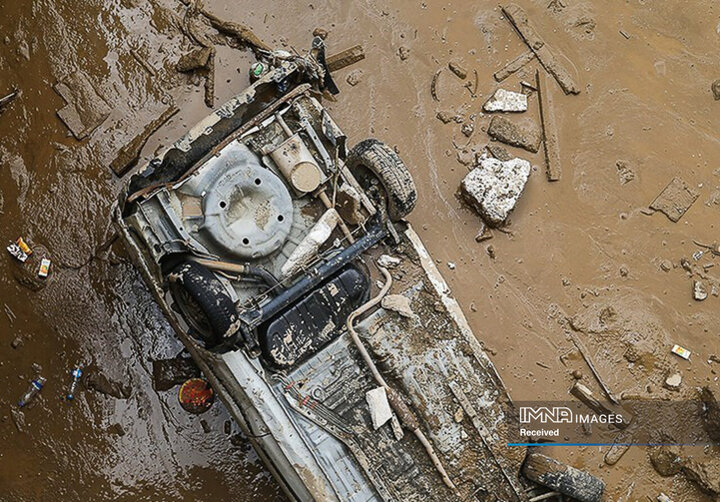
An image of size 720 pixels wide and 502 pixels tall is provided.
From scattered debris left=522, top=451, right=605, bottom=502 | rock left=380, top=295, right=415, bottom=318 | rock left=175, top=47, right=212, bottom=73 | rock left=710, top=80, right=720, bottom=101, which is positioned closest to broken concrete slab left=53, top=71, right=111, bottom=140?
rock left=175, top=47, right=212, bottom=73

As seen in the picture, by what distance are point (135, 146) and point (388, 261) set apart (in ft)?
9.04

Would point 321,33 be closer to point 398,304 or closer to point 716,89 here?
point 398,304

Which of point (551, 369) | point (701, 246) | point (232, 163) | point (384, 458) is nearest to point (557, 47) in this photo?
point (701, 246)

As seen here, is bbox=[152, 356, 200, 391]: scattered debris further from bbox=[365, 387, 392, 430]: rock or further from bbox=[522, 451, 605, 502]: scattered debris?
bbox=[522, 451, 605, 502]: scattered debris

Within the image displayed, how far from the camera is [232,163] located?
6098mm

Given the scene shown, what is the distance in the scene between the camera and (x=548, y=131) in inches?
306

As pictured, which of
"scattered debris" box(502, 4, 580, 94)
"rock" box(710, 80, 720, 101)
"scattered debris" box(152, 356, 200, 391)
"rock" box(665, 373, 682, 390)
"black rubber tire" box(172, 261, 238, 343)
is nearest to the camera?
"black rubber tire" box(172, 261, 238, 343)

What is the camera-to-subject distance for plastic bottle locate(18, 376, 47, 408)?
6.87m

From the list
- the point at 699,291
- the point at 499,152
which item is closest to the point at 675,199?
the point at 699,291

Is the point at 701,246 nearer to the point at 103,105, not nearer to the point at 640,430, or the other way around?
the point at 640,430

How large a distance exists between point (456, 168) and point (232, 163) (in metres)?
2.50

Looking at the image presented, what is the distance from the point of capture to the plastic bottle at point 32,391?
687 cm

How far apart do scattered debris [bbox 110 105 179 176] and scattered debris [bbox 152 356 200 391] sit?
72.1 inches

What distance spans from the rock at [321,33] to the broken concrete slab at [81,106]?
84.3 inches
